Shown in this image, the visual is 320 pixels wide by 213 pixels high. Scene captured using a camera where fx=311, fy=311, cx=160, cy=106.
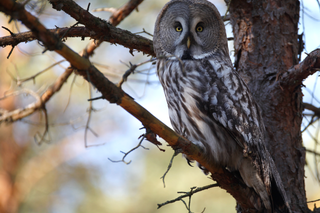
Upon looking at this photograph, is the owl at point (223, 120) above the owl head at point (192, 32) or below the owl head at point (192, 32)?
below

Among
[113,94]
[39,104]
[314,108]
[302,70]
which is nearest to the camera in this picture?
[113,94]

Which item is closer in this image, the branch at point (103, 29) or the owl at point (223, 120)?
the branch at point (103, 29)

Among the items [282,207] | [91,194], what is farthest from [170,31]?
[91,194]

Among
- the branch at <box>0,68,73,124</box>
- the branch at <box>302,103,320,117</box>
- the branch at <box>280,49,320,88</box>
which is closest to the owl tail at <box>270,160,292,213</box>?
the branch at <box>280,49,320,88</box>

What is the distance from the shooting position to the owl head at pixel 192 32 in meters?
2.87

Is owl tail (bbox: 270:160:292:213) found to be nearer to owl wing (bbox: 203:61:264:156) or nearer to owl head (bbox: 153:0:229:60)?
owl wing (bbox: 203:61:264:156)

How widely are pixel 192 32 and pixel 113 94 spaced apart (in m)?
1.75

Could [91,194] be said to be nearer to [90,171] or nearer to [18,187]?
[90,171]

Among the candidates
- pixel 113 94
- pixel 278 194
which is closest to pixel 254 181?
pixel 278 194

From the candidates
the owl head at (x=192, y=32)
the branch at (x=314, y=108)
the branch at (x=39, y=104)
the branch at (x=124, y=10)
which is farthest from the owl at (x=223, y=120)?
the branch at (x=39, y=104)

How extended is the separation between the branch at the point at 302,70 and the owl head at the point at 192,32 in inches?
26.4

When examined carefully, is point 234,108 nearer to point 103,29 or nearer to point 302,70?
point 302,70

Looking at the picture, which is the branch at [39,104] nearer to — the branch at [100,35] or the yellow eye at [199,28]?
the branch at [100,35]

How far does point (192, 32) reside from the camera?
289cm
